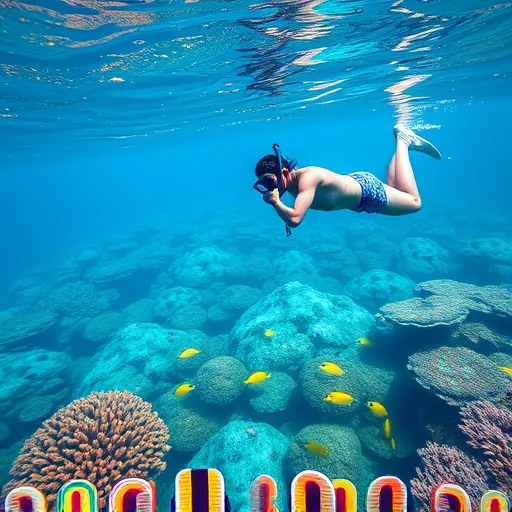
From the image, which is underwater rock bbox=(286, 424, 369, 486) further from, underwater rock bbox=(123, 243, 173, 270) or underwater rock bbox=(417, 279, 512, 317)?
underwater rock bbox=(123, 243, 173, 270)

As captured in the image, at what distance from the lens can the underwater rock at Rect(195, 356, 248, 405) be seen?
26.6 ft

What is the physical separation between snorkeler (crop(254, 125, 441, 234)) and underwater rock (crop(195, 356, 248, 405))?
558 centimetres

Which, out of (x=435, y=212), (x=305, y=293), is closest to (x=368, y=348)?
(x=305, y=293)

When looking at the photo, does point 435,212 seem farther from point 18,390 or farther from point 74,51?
point 18,390

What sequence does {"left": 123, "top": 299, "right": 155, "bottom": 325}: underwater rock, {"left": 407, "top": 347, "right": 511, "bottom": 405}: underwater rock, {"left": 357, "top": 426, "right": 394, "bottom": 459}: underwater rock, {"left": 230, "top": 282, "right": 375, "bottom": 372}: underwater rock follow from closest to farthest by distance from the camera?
{"left": 407, "top": 347, "right": 511, "bottom": 405}: underwater rock
{"left": 357, "top": 426, "right": 394, "bottom": 459}: underwater rock
{"left": 230, "top": 282, "right": 375, "bottom": 372}: underwater rock
{"left": 123, "top": 299, "right": 155, "bottom": 325}: underwater rock

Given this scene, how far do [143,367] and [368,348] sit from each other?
737cm

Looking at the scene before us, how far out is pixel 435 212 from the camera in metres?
39.5

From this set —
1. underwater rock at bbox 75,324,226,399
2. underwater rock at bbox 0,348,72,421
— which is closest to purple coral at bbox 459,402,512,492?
underwater rock at bbox 75,324,226,399

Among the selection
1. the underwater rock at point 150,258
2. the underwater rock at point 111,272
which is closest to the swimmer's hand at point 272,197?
the underwater rock at point 111,272

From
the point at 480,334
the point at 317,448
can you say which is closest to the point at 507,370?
the point at 480,334

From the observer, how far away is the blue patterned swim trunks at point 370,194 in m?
5.12

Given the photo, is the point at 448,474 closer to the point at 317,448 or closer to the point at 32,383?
the point at 317,448

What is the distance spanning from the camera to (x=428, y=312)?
845 cm

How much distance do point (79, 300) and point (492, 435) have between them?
19.2 metres
